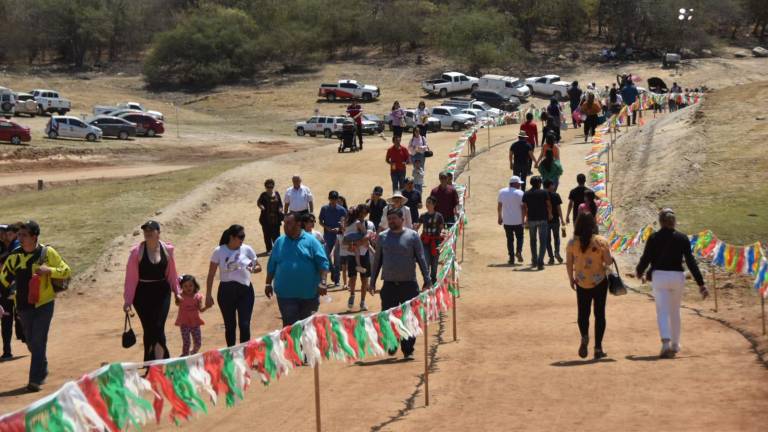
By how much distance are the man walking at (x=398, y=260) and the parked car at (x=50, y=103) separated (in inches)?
2152

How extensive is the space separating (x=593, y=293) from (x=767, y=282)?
280cm

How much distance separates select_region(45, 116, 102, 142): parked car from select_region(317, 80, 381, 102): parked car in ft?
68.9

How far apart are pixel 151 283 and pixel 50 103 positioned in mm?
55835

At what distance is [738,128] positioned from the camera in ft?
106

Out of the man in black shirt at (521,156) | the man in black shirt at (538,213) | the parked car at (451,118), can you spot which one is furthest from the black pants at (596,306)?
the parked car at (451,118)

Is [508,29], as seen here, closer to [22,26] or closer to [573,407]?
[22,26]

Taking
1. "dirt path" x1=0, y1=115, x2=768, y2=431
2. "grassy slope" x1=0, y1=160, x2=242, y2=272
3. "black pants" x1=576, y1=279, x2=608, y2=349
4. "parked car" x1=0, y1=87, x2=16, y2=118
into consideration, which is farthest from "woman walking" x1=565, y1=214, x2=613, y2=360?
"parked car" x1=0, y1=87, x2=16, y2=118

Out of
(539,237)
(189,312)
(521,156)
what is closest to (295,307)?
(189,312)

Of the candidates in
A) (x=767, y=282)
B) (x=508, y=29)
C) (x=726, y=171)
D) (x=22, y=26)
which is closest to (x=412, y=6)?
(x=508, y=29)

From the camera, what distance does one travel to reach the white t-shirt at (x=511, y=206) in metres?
20.2

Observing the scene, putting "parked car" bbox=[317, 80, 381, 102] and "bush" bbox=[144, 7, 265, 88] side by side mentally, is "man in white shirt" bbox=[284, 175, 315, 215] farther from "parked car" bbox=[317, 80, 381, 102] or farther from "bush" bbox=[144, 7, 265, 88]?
"bush" bbox=[144, 7, 265, 88]

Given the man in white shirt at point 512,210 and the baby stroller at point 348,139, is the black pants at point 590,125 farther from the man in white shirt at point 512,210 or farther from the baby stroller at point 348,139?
the man in white shirt at point 512,210

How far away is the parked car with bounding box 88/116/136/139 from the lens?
5728cm

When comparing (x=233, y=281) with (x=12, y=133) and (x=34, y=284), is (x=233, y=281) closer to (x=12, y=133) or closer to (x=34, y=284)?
(x=34, y=284)
